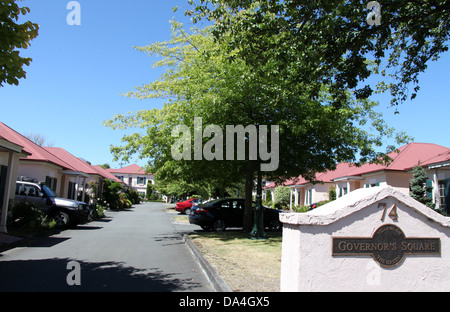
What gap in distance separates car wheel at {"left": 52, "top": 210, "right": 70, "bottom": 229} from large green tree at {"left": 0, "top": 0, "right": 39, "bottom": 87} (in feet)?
A: 35.8

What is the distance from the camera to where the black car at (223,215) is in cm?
1606

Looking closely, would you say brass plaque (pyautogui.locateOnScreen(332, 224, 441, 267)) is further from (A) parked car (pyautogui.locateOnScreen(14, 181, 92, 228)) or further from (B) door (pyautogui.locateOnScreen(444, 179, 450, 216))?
(A) parked car (pyautogui.locateOnScreen(14, 181, 92, 228))

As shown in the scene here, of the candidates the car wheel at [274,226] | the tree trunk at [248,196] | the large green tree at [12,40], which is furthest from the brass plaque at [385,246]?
the car wheel at [274,226]

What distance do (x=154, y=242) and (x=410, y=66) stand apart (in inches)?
381

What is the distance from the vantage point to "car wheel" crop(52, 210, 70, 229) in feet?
51.6

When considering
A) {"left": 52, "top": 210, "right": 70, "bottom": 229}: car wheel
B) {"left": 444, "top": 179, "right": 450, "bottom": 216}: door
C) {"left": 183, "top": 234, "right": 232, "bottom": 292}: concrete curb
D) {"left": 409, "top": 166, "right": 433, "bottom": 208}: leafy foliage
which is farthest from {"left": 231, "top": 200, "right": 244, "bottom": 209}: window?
{"left": 444, "top": 179, "right": 450, "bottom": 216}: door

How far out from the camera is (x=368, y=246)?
461 centimetres

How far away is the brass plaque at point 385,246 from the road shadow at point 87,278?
114 inches

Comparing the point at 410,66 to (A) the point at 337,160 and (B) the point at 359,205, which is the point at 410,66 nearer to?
(A) the point at 337,160

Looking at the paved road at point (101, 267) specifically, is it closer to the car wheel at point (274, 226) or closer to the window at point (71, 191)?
the car wheel at point (274, 226)

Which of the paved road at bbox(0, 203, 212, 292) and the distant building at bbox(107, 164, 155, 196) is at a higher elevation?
the distant building at bbox(107, 164, 155, 196)

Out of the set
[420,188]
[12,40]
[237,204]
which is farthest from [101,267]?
[420,188]
